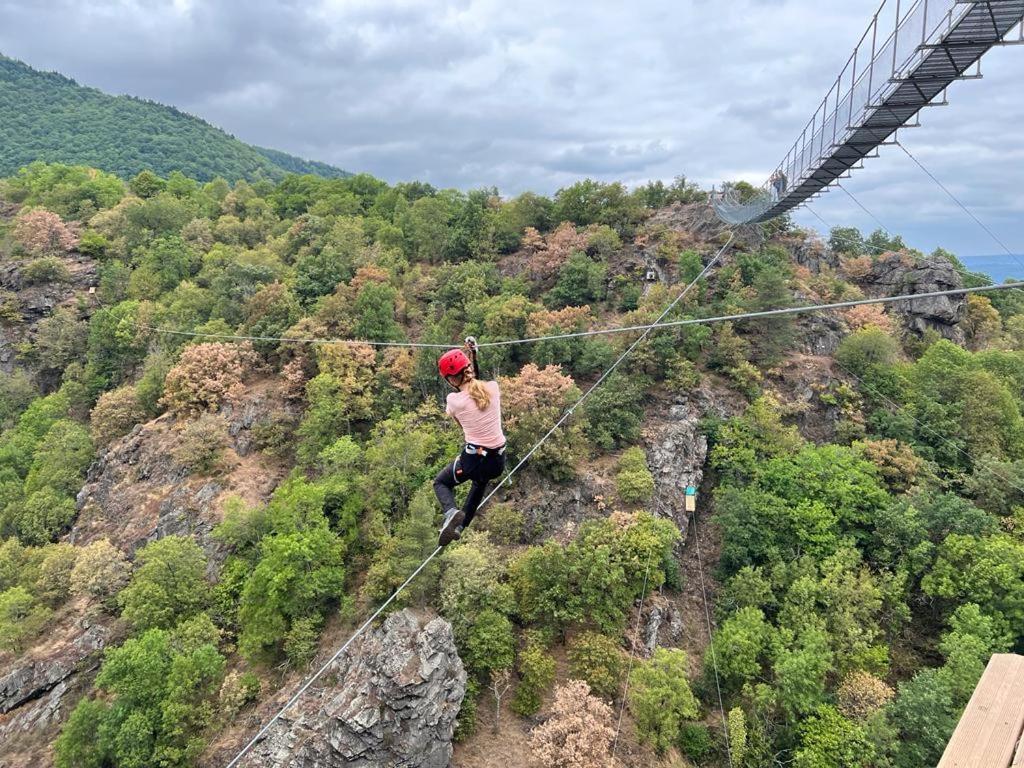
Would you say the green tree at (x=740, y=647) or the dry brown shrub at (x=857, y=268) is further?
the dry brown shrub at (x=857, y=268)

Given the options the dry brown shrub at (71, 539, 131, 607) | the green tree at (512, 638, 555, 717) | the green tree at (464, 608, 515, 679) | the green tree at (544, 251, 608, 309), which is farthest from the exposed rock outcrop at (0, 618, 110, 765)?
the green tree at (544, 251, 608, 309)

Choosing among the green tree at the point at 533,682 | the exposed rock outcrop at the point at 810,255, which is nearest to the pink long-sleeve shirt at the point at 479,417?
the green tree at the point at 533,682

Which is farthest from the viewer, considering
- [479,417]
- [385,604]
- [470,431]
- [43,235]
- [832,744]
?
[43,235]

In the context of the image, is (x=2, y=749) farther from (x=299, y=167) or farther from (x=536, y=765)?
(x=299, y=167)

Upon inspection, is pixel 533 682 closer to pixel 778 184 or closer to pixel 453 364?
pixel 453 364

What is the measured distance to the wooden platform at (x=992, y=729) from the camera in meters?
1.98

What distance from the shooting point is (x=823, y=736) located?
48.3 ft

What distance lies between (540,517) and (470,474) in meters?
15.3

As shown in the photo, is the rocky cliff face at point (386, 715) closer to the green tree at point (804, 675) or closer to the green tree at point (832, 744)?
the green tree at point (804, 675)

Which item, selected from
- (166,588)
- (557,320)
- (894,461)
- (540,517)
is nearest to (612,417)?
(540,517)

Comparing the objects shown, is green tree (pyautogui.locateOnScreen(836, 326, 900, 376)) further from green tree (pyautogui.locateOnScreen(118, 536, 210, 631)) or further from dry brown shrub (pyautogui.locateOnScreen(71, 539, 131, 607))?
dry brown shrub (pyautogui.locateOnScreen(71, 539, 131, 607))

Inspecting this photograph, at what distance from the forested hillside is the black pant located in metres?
11.5

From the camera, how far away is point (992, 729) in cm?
208

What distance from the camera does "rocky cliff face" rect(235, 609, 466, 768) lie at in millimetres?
15312
